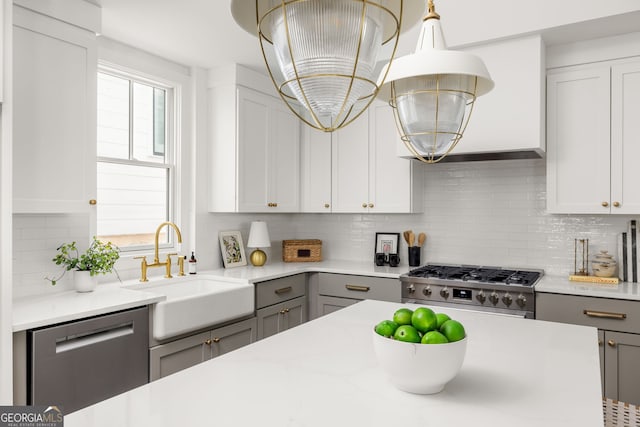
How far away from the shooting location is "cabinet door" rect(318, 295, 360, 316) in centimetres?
372

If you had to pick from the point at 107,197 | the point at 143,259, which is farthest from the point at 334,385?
the point at 107,197

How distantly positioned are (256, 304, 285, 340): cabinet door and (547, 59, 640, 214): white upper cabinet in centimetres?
213

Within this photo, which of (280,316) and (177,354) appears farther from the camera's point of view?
(280,316)

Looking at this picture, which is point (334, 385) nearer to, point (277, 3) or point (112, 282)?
point (277, 3)

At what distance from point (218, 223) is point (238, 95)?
42.6 inches

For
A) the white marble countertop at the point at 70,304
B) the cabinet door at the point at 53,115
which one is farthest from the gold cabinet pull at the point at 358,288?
the cabinet door at the point at 53,115

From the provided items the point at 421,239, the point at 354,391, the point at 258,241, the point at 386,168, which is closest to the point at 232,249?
the point at 258,241

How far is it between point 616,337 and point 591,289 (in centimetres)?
30

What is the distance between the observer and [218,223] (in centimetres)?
389

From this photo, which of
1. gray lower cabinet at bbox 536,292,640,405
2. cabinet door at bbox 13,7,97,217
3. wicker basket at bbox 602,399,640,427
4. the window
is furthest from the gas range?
cabinet door at bbox 13,7,97,217

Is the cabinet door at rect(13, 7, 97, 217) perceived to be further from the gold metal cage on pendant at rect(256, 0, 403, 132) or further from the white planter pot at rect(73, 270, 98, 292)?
the gold metal cage on pendant at rect(256, 0, 403, 132)

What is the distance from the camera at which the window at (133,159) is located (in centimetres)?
314

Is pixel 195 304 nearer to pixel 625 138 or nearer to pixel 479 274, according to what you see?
pixel 479 274

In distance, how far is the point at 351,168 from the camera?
13.4ft
